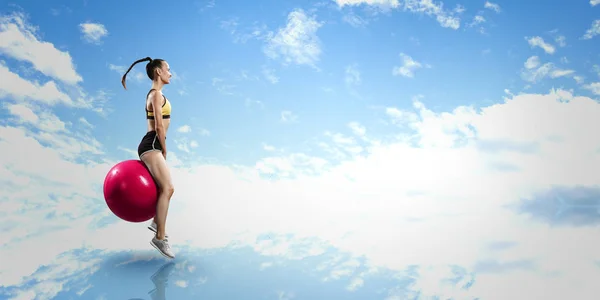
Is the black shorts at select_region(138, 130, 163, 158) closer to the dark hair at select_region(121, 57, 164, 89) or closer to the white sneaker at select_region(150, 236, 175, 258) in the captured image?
the dark hair at select_region(121, 57, 164, 89)

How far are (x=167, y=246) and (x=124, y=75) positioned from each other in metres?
2.22

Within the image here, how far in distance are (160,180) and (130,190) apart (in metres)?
0.37

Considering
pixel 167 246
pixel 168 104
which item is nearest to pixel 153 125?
pixel 168 104

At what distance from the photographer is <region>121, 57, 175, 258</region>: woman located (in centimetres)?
549

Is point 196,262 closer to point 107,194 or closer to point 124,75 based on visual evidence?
point 107,194

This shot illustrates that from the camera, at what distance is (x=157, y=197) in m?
5.53

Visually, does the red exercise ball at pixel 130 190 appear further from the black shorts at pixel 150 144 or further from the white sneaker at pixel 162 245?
the white sneaker at pixel 162 245

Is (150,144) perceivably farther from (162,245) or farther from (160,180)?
(162,245)

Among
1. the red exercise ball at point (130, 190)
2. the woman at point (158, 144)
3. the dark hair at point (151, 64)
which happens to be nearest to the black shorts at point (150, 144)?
the woman at point (158, 144)

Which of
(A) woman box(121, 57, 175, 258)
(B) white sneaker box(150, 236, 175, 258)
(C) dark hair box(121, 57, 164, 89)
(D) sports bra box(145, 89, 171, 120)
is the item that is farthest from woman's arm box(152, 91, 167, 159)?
(B) white sneaker box(150, 236, 175, 258)

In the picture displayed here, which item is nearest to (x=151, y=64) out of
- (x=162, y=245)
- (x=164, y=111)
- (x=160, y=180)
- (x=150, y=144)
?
(x=164, y=111)

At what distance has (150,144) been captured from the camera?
5.52 meters

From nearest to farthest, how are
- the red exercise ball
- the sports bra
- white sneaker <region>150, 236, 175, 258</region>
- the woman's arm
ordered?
the red exercise ball
the woman's arm
the sports bra
white sneaker <region>150, 236, 175, 258</region>

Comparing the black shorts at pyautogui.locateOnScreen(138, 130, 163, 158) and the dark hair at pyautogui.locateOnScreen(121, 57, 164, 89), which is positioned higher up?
the dark hair at pyautogui.locateOnScreen(121, 57, 164, 89)
